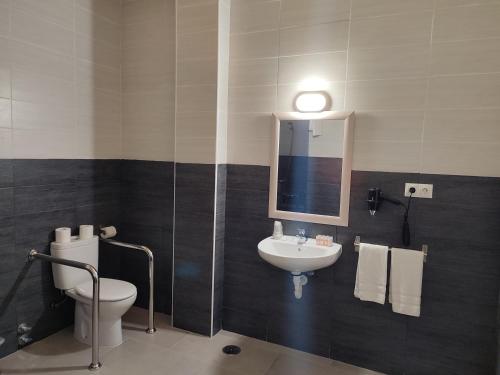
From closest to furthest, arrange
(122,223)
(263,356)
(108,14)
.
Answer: (263,356), (108,14), (122,223)

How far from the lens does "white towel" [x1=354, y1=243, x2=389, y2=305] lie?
2123 mm

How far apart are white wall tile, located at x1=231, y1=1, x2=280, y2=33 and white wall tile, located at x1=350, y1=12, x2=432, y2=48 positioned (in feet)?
1.75

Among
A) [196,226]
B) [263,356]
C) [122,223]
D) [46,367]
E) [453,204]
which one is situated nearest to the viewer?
[453,204]

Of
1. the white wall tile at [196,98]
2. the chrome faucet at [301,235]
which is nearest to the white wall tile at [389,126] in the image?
the chrome faucet at [301,235]

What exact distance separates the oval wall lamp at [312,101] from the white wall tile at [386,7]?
1.66 ft

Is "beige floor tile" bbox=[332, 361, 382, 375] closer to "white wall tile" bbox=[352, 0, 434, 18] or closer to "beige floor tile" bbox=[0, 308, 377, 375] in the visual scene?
"beige floor tile" bbox=[0, 308, 377, 375]

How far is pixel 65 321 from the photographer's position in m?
2.62

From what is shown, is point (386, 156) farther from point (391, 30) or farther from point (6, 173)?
point (6, 173)

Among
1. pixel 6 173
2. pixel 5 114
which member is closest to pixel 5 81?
pixel 5 114

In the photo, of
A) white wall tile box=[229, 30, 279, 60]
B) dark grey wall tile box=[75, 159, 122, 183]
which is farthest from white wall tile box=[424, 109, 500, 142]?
dark grey wall tile box=[75, 159, 122, 183]

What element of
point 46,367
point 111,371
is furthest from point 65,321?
point 111,371

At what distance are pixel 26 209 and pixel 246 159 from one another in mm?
1470

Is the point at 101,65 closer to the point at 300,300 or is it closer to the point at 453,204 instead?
the point at 300,300

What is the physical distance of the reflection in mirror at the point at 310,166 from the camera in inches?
89.0
